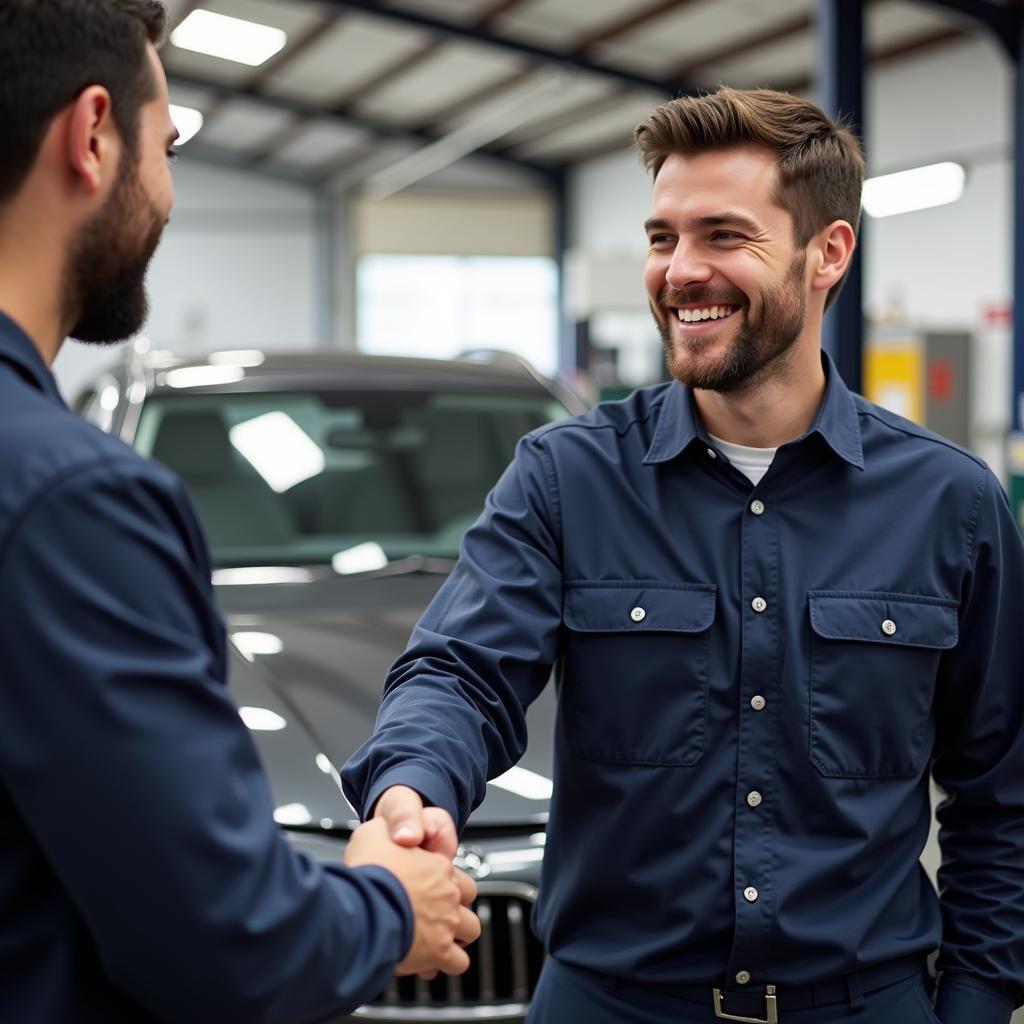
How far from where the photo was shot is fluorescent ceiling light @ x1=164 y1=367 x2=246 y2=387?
11.7 ft

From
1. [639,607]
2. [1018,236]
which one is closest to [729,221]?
[639,607]

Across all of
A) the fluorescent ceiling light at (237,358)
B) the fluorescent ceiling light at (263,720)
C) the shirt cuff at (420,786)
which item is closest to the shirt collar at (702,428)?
the shirt cuff at (420,786)

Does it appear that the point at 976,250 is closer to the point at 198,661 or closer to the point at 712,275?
the point at 712,275

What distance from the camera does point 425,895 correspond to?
1.29 m

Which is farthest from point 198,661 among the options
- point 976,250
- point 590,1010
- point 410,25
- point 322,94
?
point 322,94

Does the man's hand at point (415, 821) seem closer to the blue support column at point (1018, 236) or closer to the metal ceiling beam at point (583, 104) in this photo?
the blue support column at point (1018, 236)

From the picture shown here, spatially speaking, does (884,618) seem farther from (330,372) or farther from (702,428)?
(330,372)

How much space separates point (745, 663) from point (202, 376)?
226cm

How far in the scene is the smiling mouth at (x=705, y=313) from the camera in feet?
5.70

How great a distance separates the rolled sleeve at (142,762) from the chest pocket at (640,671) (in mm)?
645

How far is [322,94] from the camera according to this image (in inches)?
624

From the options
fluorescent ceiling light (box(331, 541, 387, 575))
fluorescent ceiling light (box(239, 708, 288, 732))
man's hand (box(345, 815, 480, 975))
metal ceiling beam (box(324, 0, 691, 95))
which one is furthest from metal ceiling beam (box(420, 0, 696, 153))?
man's hand (box(345, 815, 480, 975))

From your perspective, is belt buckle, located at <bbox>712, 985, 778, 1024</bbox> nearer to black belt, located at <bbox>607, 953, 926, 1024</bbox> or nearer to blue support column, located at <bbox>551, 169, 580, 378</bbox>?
black belt, located at <bbox>607, 953, 926, 1024</bbox>

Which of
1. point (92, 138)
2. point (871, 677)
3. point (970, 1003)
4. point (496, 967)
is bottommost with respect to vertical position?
point (496, 967)
